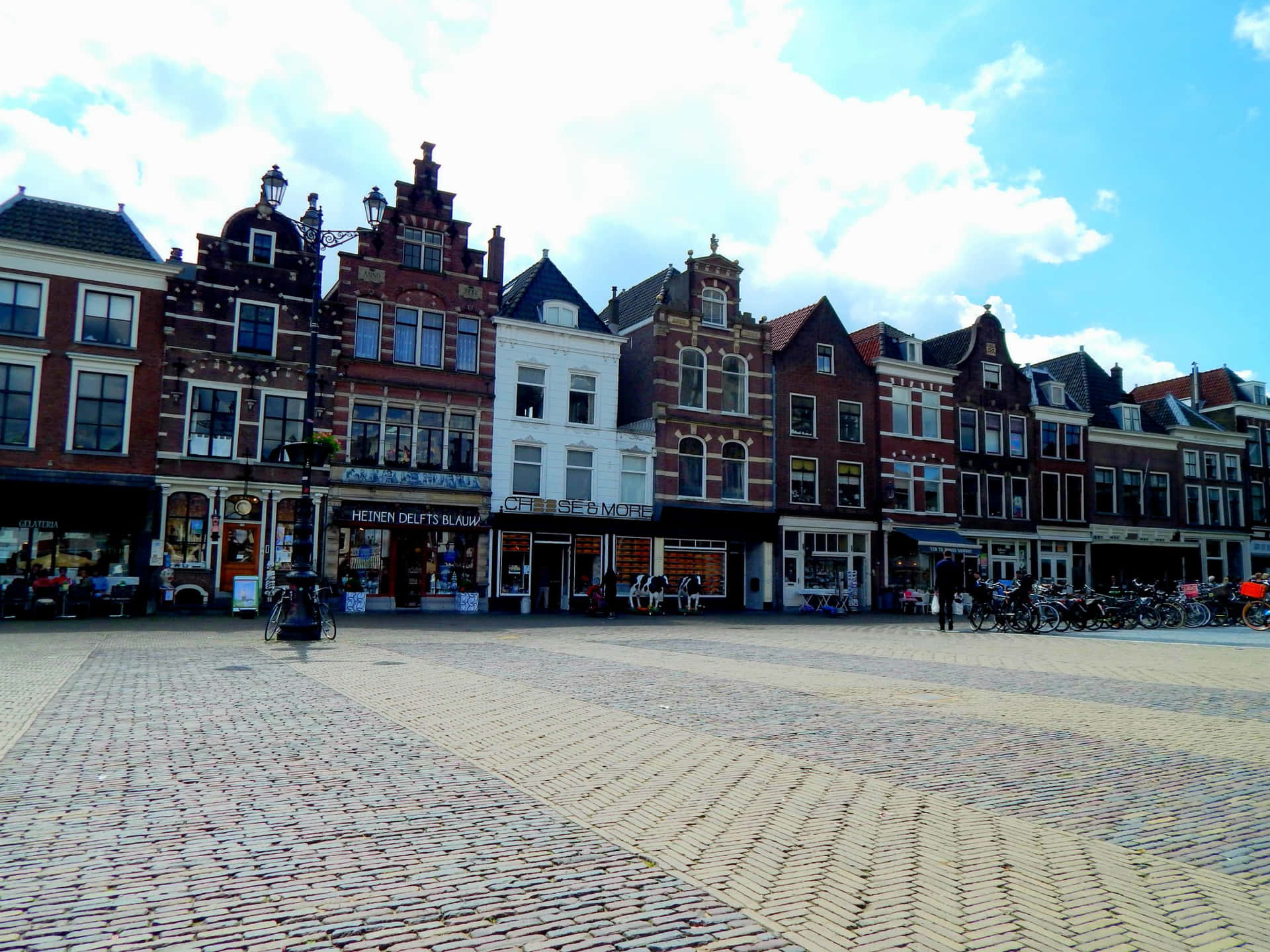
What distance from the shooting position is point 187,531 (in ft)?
92.1

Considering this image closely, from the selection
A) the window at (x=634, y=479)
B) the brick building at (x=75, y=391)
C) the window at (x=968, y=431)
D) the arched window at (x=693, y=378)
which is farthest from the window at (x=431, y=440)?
the window at (x=968, y=431)

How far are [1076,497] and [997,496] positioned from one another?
521 cm

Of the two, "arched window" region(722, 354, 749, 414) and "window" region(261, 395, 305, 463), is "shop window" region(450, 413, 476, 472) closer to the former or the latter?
"window" region(261, 395, 305, 463)

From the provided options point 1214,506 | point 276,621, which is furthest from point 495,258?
point 1214,506

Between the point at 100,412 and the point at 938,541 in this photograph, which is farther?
the point at 938,541

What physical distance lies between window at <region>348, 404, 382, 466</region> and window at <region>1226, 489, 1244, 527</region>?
4610 centimetres

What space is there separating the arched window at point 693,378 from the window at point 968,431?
44.8 ft

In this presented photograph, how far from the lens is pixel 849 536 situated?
39.5 meters

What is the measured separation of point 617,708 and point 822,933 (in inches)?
238

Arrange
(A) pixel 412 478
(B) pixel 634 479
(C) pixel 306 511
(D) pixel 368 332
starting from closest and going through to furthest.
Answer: (C) pixel 306 511 < (A) pixel 412 478 < (D) pixel 368 332 < (B) pixel 634 479

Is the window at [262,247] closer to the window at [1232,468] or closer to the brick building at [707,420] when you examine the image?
the brick building at [707,420]

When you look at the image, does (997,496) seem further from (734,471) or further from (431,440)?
(431,440)

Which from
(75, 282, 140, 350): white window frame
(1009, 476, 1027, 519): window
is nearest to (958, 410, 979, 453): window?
(1009, 476, 1027, 519): window

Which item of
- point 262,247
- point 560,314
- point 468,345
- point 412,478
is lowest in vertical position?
point 412,478
